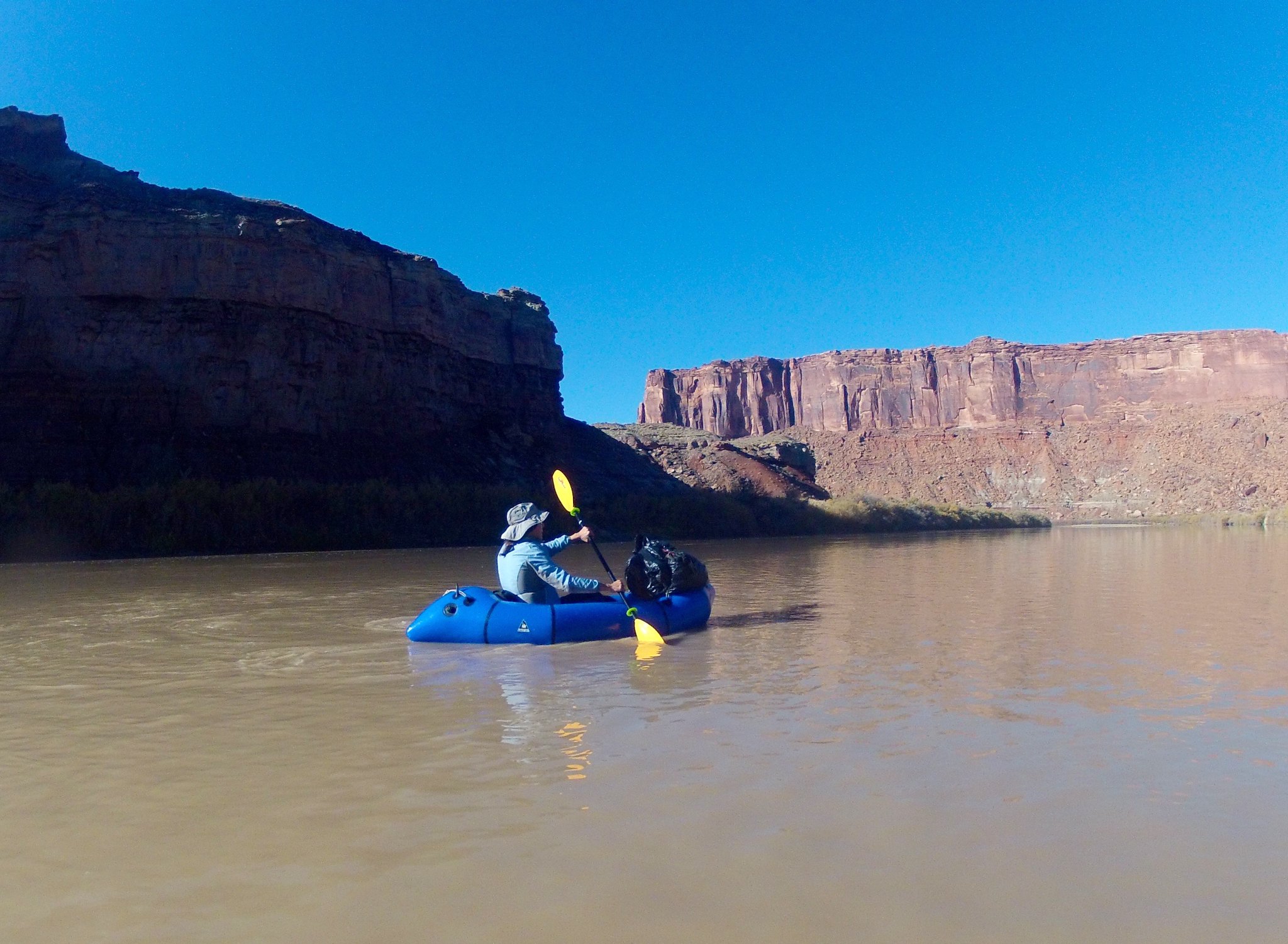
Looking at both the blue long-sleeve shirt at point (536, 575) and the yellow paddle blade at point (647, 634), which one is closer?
the yellow paddle blade at point (647, 634)

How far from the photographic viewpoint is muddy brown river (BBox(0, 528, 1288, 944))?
2826mm

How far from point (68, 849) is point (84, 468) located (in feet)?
93.4

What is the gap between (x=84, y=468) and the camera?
27.5 metres

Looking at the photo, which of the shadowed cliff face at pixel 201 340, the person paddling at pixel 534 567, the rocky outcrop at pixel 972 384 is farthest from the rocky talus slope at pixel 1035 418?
the person paddling at pixel 534 567

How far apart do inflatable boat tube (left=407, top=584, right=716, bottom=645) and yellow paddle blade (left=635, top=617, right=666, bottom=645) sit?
0.26 metres

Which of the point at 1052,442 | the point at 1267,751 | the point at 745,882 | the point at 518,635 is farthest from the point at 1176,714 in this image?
the point at 1052,442

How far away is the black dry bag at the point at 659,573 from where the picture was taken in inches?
363

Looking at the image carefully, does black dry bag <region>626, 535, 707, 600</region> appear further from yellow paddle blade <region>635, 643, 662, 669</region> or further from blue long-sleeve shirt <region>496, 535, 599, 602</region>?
yellow paddle blade <region>635, 643, 662, 669</region>

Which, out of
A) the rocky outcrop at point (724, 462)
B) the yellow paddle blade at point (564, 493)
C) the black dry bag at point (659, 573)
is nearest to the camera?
the black dry bag at point (659, 573)

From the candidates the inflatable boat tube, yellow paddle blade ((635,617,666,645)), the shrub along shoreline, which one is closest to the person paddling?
the inflatable boat tube

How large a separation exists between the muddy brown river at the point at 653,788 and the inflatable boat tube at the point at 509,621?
0.16m

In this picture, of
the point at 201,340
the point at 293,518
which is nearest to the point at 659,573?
the point at 293,518

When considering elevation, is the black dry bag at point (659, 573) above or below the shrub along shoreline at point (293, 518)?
below

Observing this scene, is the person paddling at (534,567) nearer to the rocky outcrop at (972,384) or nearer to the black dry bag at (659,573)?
the black dry bag at (659,573)
